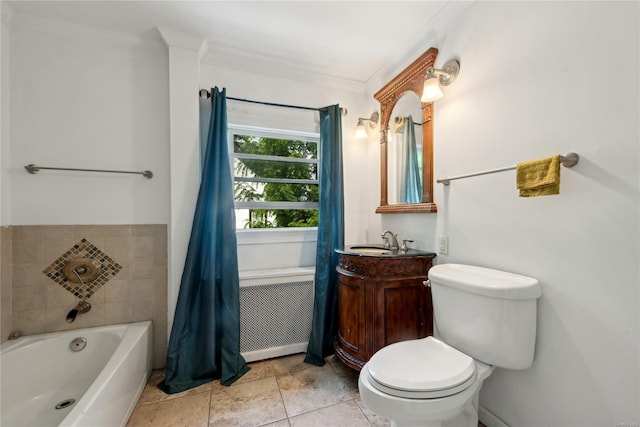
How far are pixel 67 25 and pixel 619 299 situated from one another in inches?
126

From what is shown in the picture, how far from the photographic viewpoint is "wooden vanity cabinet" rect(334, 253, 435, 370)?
1.61m

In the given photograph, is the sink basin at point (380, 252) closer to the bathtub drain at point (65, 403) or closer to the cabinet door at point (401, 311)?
the cabinet door at point (401, 311)

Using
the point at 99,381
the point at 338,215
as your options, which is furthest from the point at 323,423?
the point at 338,215

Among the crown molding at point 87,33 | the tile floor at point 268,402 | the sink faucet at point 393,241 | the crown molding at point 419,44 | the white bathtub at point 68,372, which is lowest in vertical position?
the tile floor at point 268,402

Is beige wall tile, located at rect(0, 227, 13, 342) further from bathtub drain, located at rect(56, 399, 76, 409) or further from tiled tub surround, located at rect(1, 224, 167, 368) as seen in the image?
bathtub drain, located at rect(56, 399, 76, 409)

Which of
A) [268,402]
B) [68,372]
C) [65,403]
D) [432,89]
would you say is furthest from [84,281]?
[432,89]

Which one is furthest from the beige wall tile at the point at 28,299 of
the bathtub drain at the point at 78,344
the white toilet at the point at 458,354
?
the white toilet at the point at 458,354

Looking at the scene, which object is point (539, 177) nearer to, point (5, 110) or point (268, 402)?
point (268, 402)

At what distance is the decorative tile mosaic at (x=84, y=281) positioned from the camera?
5.74ft

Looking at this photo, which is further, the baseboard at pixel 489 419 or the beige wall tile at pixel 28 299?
the beige wall tile at pixel 28 299

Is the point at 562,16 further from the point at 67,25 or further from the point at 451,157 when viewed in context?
the point at 67,25

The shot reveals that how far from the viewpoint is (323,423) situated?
56.1 inches

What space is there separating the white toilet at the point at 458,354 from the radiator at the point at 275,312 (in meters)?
0.98

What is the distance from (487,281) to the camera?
1203 mm
